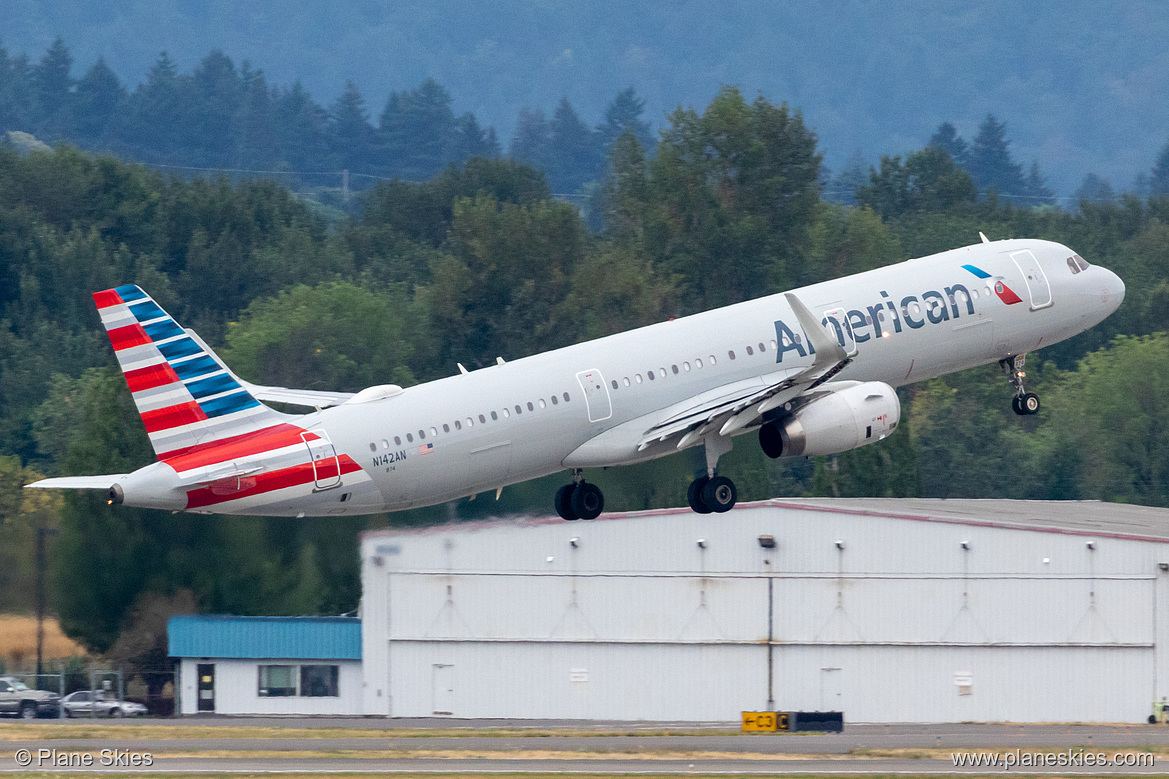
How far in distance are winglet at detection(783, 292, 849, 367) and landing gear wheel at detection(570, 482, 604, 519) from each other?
24.7ft

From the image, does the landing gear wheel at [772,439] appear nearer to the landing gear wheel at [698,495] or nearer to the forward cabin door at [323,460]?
the landing gear wheel at [698,495]

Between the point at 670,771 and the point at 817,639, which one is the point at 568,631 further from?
the point at 670,771

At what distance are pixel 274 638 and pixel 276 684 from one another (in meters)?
Result: 2.75

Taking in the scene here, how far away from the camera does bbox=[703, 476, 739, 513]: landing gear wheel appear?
5016 centimetres

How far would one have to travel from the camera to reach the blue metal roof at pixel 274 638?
74.8m

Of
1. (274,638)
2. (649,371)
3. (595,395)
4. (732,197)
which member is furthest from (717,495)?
(732,197)

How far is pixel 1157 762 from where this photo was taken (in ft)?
173

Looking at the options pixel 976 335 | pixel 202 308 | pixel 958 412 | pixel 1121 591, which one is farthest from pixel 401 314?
pixel 976 335

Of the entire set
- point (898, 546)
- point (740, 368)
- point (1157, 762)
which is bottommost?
point (1157, 762)

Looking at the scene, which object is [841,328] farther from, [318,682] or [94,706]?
[94,706]

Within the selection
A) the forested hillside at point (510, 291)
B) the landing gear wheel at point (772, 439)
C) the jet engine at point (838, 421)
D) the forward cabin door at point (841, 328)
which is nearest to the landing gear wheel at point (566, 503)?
the landing gear wheel at point (772, 439)

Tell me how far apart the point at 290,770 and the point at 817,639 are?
2639 centimetres

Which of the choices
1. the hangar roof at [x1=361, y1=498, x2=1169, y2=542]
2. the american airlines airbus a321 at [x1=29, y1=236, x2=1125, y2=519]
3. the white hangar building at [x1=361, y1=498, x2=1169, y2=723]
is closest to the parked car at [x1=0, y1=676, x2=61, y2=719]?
the white hangar building at [x1=361, y1=498, x2=1169, y2=723]

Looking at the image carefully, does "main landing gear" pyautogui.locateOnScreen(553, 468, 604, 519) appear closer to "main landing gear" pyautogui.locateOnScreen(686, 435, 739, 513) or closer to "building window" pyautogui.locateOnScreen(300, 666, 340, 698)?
"main landing gear" pyautogui.locateOnScreen(686, 435, 739, 513)
